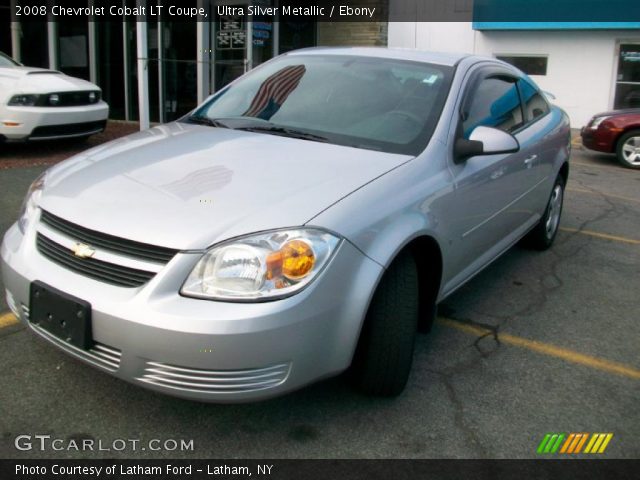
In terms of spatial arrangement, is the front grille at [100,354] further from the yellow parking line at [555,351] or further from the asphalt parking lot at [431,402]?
the yellow parking line at [555,351]

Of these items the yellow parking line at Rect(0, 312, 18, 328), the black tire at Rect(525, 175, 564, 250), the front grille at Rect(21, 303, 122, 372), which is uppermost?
the front grille at Rect(21, 303, 122, 372)

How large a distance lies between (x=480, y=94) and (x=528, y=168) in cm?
79

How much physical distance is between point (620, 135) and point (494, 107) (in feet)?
24.8

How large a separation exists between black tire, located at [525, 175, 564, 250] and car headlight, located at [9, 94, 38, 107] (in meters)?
6.10

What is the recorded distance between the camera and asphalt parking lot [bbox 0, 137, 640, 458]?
2.66 m

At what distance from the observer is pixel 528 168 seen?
443 centimetres

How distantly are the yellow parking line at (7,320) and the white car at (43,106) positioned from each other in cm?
500

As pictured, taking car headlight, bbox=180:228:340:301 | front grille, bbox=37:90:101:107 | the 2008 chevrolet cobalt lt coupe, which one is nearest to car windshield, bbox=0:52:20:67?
front grille, bbox=37:90:101:107

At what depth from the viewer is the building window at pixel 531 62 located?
51.5ft

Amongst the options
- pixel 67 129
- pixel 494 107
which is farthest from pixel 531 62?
pixel 494 107

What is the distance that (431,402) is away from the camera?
3012 millimetres

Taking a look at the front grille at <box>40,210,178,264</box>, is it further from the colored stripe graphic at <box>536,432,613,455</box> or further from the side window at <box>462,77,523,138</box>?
the side window at <box>462,77,523,138</box>

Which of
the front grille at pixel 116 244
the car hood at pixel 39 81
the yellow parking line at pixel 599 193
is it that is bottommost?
the yellow parking line at pixel 599 193

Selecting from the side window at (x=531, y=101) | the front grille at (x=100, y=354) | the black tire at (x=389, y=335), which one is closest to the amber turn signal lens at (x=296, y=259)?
the black tire at (x=389, y=335)
